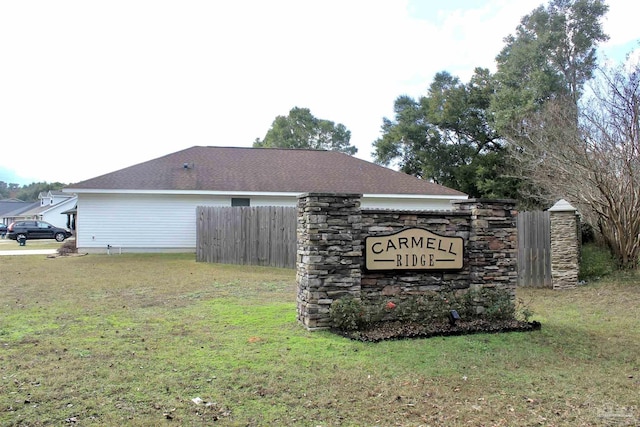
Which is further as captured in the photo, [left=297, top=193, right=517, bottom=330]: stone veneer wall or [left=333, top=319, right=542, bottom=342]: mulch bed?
[left=297, top=193, right=517, bottom=330]: stone veneer wall

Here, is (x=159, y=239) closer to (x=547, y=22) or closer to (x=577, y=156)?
(x=577, y=156)

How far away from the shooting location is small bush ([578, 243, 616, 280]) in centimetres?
1137

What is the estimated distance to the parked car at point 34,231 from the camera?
29.5 metres

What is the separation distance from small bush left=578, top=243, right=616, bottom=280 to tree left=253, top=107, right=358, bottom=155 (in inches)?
1343

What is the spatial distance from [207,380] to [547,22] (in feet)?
91.7

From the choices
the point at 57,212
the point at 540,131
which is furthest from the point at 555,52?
the point at 57,212

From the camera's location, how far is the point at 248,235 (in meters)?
15.1

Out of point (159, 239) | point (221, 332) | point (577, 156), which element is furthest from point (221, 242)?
point (577, 156)

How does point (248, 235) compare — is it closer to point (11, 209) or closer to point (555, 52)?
point (555, 52)

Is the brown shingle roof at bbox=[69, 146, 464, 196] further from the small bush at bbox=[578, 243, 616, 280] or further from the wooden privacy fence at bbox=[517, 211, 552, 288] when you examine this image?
the wooden privacy fence at bbox=[517, 211, 552, 288]

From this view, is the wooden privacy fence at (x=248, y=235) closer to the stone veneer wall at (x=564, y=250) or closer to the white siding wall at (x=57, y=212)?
the stone veneer wall at (x=564, y=250)

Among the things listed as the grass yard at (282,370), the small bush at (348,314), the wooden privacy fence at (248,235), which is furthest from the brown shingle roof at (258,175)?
the small bush at (348,314)

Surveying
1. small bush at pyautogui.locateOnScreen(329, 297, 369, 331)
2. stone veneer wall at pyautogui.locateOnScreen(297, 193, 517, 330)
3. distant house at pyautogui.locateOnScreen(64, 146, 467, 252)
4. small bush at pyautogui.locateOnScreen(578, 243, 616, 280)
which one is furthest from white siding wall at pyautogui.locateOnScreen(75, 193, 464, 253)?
small bush at pyautogui.locateOnScreen(329, 297, 369, 331)

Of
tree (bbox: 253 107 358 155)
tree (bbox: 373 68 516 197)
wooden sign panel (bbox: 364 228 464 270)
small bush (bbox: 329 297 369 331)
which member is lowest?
small bush (bbox: 329 297 369 331)
